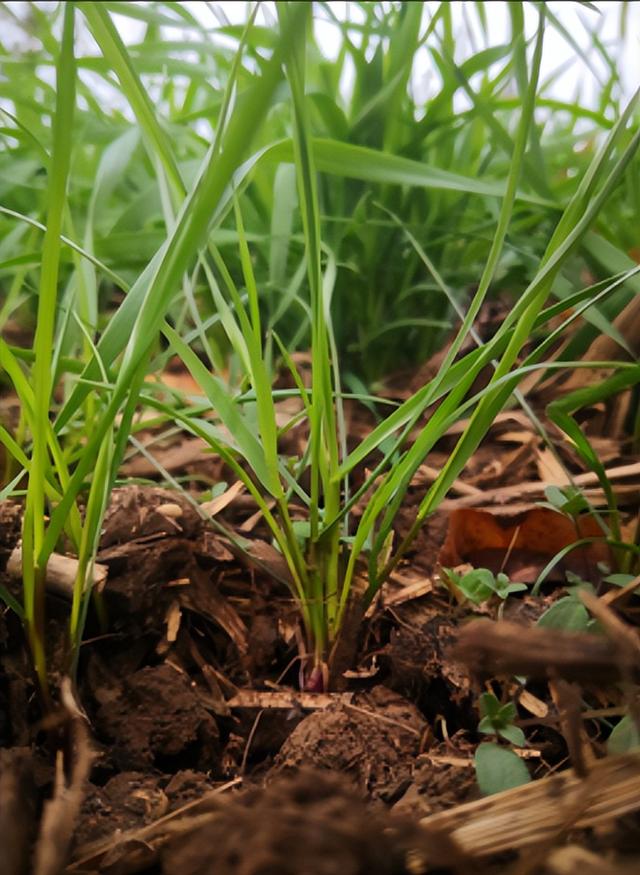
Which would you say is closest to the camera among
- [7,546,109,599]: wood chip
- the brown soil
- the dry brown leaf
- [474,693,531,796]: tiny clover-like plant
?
the brown soil

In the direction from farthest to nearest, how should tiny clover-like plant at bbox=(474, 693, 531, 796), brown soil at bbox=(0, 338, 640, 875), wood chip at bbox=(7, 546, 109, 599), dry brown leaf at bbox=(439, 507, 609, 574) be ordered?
1. dry brown leaf at bbox=(439, 507, 609, 574)
2. wood chip at bbox=(7, 546, 109, 599)
3. tiny clover-like plant at bbox=(474, 693, 531, 796)
4. brown soil at bbox=(0, 338, 640, 875)

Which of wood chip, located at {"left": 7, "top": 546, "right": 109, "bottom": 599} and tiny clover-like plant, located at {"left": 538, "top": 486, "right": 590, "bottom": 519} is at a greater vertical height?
tiny clover-like plant, located at {"left": 538, "top": 486, "right": 590, "bottom": 519}

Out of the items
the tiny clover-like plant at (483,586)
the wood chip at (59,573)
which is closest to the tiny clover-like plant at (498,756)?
the tiny clover-like plant at (483,586)

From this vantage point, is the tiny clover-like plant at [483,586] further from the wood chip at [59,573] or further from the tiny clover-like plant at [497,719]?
the wood chip at [59,573]

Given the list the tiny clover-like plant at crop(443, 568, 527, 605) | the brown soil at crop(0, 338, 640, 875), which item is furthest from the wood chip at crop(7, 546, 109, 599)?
the tiny clover-like plant at crop(443, 568, 527, 605)

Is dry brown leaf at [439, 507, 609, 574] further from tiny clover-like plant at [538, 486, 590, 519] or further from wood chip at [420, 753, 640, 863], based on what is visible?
wood chip at [420, 753, 640, 863]

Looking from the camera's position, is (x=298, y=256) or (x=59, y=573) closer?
(x=59, y=573)

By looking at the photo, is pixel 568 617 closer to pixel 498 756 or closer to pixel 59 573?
pixel 498 756

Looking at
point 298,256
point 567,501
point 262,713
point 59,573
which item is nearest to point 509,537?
point 567,501
